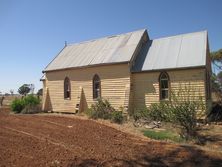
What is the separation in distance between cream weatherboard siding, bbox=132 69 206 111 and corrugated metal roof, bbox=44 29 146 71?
77.3 inches

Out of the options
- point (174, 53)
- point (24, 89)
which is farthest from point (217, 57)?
point (24, 89)

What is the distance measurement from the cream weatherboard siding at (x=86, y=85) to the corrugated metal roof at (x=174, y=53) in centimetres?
154

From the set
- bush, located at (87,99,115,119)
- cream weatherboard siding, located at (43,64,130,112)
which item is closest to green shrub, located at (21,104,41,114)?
cream weatherboard siding, located at (43,64,130,112)

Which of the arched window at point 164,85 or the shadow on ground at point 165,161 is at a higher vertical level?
the arched window at point 164,85

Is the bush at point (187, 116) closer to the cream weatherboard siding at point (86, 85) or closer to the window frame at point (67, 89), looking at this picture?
the cream weatherboard siding at point (86, 85)

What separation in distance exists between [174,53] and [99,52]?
716cm

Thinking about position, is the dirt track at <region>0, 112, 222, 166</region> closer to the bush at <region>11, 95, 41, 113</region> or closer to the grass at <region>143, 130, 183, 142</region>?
the grass at <region>143, 130, 183, 142</region>

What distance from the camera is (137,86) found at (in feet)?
64.6

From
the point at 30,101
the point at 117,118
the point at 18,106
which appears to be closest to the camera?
the point at 117,118

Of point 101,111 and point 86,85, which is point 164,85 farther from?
point 86,85

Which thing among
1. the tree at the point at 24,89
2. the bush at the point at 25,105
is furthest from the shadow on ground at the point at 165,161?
the tree at the point at 24,89

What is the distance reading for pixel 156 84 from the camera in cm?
1869

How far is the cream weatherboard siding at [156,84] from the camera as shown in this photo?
16.8 meters

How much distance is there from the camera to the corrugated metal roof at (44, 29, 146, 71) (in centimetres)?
2133
